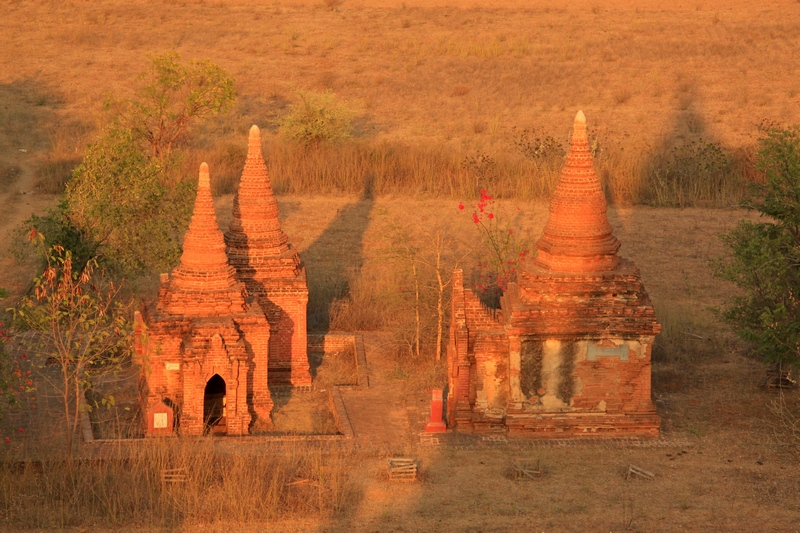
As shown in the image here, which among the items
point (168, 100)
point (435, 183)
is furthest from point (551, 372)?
point (168, 100)

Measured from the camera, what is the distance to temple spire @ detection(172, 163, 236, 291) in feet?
61.2

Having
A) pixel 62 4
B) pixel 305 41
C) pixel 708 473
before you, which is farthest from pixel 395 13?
pixel 708 473

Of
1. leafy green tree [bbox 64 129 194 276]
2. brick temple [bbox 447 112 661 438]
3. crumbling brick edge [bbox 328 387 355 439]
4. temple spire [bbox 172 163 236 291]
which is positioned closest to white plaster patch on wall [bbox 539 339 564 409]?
brick temple [bbox 447 112 661 438]

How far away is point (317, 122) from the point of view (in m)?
34.9

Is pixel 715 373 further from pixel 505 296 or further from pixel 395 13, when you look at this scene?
pixel 395 13

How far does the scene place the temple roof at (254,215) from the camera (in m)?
20.2

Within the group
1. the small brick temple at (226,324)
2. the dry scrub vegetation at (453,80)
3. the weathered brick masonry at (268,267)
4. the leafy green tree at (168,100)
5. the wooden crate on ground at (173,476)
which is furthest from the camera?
the dry scrub vegetation at (453,80)

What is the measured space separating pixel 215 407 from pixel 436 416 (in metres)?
3.41

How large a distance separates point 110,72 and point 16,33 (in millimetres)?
6404

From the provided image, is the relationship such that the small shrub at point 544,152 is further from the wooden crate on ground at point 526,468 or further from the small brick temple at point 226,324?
the wooden crate on ground at point 526,468

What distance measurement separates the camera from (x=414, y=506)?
15.6 metres

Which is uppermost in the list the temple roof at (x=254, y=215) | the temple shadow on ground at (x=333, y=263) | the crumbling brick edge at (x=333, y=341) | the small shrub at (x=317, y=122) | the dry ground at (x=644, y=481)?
the small shrub at (x=317, y=122)

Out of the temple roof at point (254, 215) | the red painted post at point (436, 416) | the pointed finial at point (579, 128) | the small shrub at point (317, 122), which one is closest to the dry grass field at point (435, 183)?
the red painted post at point (436, 416)

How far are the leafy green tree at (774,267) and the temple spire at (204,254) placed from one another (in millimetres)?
7366
